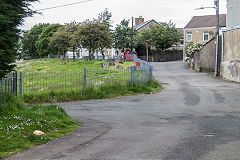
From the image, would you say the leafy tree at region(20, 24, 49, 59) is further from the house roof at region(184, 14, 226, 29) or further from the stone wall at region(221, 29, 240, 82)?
the stone wall at region(221, 29, 240, 82)

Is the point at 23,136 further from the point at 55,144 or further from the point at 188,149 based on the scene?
the point at 188,149

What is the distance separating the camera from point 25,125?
8398mm

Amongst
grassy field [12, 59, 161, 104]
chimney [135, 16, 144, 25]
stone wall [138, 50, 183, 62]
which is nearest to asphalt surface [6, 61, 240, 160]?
grassy field [12, 59, 161, 104]

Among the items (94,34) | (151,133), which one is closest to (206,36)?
(94,34)

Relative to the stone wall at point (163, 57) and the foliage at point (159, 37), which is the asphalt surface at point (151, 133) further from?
the stone wall at point (163, 57)

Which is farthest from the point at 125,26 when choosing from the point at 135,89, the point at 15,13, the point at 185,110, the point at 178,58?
the point at 15,13

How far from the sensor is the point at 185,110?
43.8ft

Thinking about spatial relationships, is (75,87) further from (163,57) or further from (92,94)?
(163,57)

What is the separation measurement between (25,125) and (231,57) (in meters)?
22.3

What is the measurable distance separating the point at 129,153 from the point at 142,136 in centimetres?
171

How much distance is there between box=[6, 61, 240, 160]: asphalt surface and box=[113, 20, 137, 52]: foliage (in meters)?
49.3

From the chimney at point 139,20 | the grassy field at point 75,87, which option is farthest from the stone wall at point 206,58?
the chimney at point 139,20

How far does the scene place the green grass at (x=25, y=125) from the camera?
715 cm

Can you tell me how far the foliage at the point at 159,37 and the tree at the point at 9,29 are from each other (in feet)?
177
